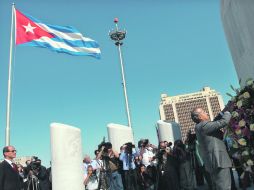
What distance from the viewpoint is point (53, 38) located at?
40.5 ft

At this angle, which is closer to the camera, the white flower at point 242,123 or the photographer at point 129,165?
the white flower at point 242,123

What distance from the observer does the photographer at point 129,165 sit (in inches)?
350

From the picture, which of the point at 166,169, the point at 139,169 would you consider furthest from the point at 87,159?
the point at 166,169

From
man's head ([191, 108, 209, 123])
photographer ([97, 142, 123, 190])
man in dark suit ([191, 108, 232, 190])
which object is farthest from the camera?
photographer ([97, 142, 123, 190])

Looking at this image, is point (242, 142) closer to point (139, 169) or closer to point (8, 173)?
point (8, 173)

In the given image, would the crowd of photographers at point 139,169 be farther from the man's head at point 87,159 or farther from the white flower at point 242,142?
the white flower at point 242,142

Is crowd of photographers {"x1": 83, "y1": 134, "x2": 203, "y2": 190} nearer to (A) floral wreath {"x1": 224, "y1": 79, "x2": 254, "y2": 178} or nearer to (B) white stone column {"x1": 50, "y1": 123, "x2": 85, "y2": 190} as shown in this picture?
(B) white stone column {"x1": 50, "y1": 123, "x2": 85, "y2": 190}

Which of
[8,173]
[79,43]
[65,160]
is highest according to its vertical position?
[79,43]

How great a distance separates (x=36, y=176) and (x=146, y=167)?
3.30m

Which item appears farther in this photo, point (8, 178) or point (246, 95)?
point (8, 178)

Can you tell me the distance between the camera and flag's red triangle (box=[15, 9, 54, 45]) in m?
11.1

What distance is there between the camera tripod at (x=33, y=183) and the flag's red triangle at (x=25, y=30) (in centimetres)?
490

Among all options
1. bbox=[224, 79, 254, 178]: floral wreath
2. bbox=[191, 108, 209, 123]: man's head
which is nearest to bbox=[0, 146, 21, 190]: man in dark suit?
bbox=[191, 108, 209, 123]: man's head

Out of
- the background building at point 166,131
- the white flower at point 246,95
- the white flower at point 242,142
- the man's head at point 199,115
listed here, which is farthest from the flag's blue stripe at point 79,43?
the white flower at point 242,142
